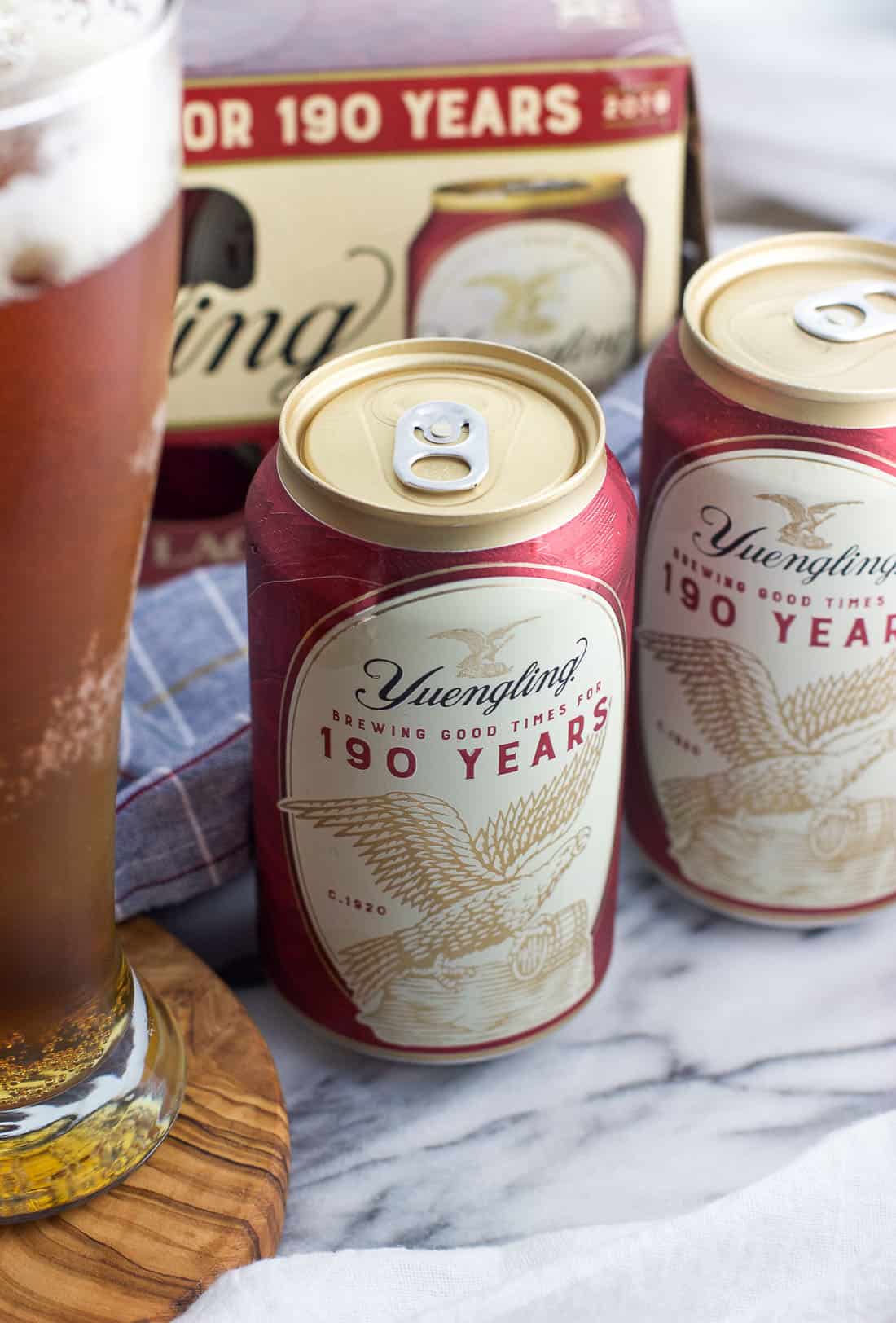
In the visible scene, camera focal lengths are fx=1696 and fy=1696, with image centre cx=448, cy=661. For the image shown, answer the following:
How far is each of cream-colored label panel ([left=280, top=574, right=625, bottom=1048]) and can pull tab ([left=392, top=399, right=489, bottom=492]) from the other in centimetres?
5

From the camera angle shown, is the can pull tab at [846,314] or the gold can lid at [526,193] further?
the gold can lid at [526,193]

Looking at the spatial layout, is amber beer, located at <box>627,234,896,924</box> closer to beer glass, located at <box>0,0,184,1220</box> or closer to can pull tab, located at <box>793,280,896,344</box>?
can pull tab, located at <box>793,280,896,344</box>

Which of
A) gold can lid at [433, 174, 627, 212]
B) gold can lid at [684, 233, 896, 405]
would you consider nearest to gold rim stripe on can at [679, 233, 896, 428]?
gold can lid at [684, 233, 896, 405]

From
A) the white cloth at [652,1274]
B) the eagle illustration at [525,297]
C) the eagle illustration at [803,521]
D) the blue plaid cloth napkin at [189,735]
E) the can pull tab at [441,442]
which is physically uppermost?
the can pull tab at [441,442]

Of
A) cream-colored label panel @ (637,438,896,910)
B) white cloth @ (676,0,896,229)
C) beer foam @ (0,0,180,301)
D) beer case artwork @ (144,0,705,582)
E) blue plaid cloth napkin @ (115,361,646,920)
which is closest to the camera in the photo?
beer foam @ (0,0,180,301)

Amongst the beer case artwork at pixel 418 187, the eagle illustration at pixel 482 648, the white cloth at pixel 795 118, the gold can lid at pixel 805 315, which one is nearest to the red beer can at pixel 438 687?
the eagle illustration at pixel 482 648

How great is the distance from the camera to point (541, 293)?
122 centimetres

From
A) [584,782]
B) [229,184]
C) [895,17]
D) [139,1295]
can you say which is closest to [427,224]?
[229,184]

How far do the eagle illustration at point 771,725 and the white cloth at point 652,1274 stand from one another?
0.70ft

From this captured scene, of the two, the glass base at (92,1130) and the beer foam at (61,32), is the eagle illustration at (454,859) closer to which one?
the glass base at (92,1130)

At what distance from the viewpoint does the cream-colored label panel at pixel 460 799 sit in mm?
775

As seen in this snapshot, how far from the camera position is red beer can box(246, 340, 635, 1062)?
767 mm

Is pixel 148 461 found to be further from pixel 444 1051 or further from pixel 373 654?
pixel 444 1051

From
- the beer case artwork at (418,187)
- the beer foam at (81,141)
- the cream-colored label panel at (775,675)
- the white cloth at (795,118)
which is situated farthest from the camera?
the white cloth at (795,118)
